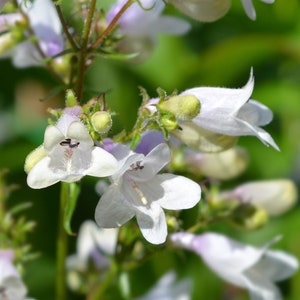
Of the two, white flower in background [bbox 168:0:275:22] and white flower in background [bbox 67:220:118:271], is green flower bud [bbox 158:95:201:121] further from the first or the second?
white flower in background [bbox 67:220:118:271]

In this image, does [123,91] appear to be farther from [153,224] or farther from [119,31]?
[153,224]

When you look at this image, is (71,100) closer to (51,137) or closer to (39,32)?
(51,137)

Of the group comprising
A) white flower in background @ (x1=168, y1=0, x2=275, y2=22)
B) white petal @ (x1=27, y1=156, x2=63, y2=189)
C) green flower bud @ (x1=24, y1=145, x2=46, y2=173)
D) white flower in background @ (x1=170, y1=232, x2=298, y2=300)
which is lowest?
white flower in background @ (x1=170, y1=232, x2=298, y2=300)

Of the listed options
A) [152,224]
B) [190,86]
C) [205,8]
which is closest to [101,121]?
[152,224]

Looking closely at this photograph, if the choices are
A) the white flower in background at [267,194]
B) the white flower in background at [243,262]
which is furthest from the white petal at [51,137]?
the white flower in background at [267,194]

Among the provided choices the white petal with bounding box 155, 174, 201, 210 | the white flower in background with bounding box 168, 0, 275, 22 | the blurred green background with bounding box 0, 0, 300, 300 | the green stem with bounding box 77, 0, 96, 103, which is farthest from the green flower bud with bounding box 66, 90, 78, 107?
the blurred green background with bounding box 0, 0, 300, 300

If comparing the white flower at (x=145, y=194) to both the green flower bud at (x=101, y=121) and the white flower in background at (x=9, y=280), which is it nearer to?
the green flower bud at (x=101, y=121)
